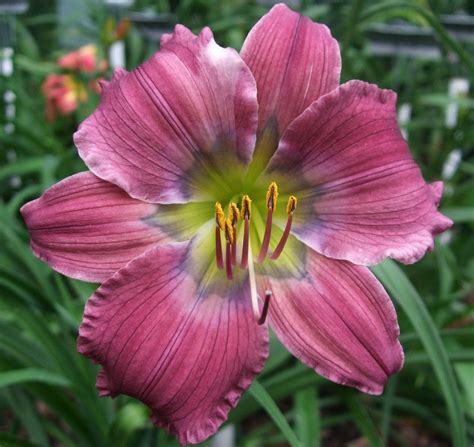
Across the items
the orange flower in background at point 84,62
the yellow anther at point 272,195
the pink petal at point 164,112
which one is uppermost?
the pink petal at point 164,112

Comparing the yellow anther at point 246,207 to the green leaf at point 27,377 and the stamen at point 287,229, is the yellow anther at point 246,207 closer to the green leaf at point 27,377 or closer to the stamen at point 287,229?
the stamen at point 287,229

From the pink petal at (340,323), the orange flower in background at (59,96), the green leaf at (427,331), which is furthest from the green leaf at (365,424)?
the orange flower in background at (59,96)

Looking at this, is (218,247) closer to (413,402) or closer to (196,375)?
(196,375)

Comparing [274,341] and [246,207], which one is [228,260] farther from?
[274,341]

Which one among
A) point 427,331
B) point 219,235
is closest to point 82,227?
point 219,235

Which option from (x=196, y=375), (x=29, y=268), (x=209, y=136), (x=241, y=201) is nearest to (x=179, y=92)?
(x=209, y=136)

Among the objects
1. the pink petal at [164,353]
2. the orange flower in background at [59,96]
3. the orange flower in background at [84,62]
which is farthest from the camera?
the orange flower in background at [59,96]

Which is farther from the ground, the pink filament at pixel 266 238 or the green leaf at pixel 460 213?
the pink filament at pixel 266 238

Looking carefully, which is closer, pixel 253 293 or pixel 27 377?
pixel 253 293
